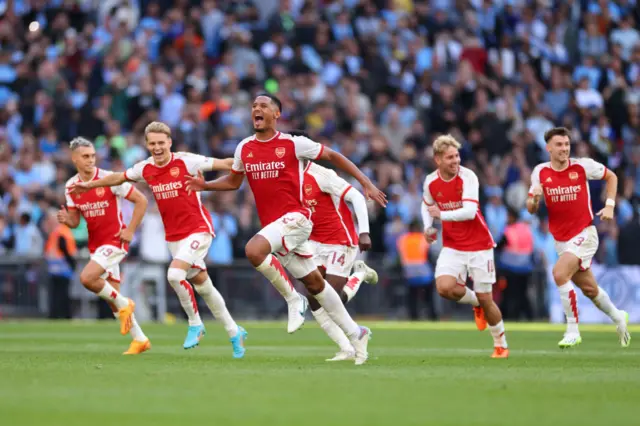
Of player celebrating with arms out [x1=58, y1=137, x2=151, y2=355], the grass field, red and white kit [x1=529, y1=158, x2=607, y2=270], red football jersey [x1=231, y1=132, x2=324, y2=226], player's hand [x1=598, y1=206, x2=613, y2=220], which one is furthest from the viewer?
red and white kit [x1=529, y1=158, x2=607, y2=270]

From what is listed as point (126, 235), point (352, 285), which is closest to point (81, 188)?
point (126, 235)

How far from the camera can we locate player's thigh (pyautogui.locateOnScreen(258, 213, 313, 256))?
13.5m

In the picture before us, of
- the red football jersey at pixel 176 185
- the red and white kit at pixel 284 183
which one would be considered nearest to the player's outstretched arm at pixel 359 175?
the red and white kit at pixel 284 183

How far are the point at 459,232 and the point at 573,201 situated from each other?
178 cm

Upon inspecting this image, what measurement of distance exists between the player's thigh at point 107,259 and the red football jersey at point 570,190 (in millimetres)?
5063

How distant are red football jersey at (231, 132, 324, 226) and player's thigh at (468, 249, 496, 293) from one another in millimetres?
2851

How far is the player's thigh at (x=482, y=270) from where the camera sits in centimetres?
1591

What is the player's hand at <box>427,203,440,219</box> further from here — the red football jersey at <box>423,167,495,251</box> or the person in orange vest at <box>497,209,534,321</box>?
the person in orange vest at <box>497,209,534,321</box>

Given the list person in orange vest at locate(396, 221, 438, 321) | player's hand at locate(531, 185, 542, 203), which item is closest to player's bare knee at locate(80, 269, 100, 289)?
player's hand at locate(531, 185, 542, 203)

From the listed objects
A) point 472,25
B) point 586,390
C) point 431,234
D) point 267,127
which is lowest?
point 586,390

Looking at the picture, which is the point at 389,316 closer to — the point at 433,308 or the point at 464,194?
the point at 433,308

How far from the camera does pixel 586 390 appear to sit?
10.6 metres

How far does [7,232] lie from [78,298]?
1.85m

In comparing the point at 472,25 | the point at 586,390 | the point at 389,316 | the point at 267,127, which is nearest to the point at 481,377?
the point at 586,390
